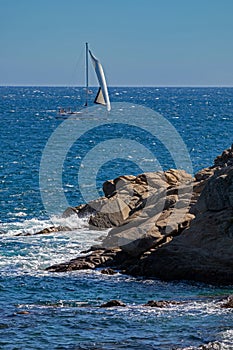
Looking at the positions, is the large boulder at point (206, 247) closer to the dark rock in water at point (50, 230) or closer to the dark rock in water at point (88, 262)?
the dark rock in water at point (88, 262)

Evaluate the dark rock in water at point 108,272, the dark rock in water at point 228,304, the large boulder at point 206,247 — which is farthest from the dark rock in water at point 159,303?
the dark rock in water at point 108,272

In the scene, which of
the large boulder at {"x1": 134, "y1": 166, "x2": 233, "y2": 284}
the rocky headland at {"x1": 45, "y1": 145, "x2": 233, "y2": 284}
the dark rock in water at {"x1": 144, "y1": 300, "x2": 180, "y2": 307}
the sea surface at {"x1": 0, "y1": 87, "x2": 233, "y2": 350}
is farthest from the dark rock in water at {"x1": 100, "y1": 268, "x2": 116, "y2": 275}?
the dark rock in water at {"x1": 144, "y1": 300, "x2": 180, "y2": 307}

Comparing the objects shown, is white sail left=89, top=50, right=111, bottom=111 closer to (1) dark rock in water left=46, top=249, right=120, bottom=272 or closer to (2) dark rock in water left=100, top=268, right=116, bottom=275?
(1) dark rock in water left=46, top=249, right=120, bottom=272

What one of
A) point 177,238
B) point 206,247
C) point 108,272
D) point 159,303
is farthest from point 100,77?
point 159,303

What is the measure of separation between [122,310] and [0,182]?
37.5 meters

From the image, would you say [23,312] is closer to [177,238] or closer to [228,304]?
[228,304]

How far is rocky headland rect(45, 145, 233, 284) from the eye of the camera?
32875 millimetres

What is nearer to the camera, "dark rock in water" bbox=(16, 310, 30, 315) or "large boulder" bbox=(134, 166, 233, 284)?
"dark rock in water" bbox=(16, 310, 30, 315)

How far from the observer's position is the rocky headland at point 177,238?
32875mm

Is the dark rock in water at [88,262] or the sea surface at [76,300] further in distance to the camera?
the dark rock in water at [88,262]

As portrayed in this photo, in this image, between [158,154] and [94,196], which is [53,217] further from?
[158,154]

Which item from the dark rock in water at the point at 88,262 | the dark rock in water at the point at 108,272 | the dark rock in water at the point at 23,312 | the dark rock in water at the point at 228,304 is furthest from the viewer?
the dark rock in water at the point at 88,262

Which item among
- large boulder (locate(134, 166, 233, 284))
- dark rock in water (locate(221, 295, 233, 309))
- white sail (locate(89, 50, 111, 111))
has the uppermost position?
white sail (locate(89, 50, 111, 111))

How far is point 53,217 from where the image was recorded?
50375mm
